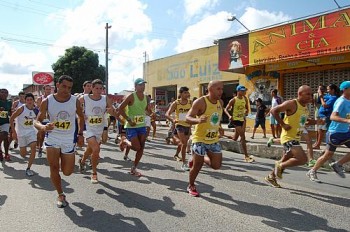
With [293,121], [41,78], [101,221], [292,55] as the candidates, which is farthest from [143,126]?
[41,78]

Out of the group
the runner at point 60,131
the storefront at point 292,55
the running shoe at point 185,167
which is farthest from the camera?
the storefront at point 292,55

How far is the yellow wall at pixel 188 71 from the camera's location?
21.8m

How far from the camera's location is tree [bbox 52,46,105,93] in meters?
42.3

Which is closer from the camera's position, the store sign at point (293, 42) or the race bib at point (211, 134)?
the race bib at point (211, 134)

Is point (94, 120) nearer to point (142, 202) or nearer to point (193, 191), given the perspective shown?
point (142, 202)

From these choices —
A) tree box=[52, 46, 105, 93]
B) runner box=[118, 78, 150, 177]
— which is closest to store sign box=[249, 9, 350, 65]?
runner box=[118, 78, 150, 177]

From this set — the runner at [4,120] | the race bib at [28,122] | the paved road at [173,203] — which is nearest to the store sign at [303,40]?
the paved road at [173,203]

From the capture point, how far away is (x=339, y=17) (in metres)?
12.6

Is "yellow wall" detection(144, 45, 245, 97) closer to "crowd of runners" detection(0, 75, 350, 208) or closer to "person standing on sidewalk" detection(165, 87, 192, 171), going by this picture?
"person standing on sidewalk" detection(165, 87, 192, 171)

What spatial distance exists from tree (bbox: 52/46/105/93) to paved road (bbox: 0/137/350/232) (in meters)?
35.3

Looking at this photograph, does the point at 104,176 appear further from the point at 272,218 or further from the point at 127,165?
the point at 272,218

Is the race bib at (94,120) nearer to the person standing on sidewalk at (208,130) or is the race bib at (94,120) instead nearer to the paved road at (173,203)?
the paved road at (173,203)

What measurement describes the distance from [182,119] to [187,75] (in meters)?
15.9

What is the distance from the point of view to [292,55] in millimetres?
14062
